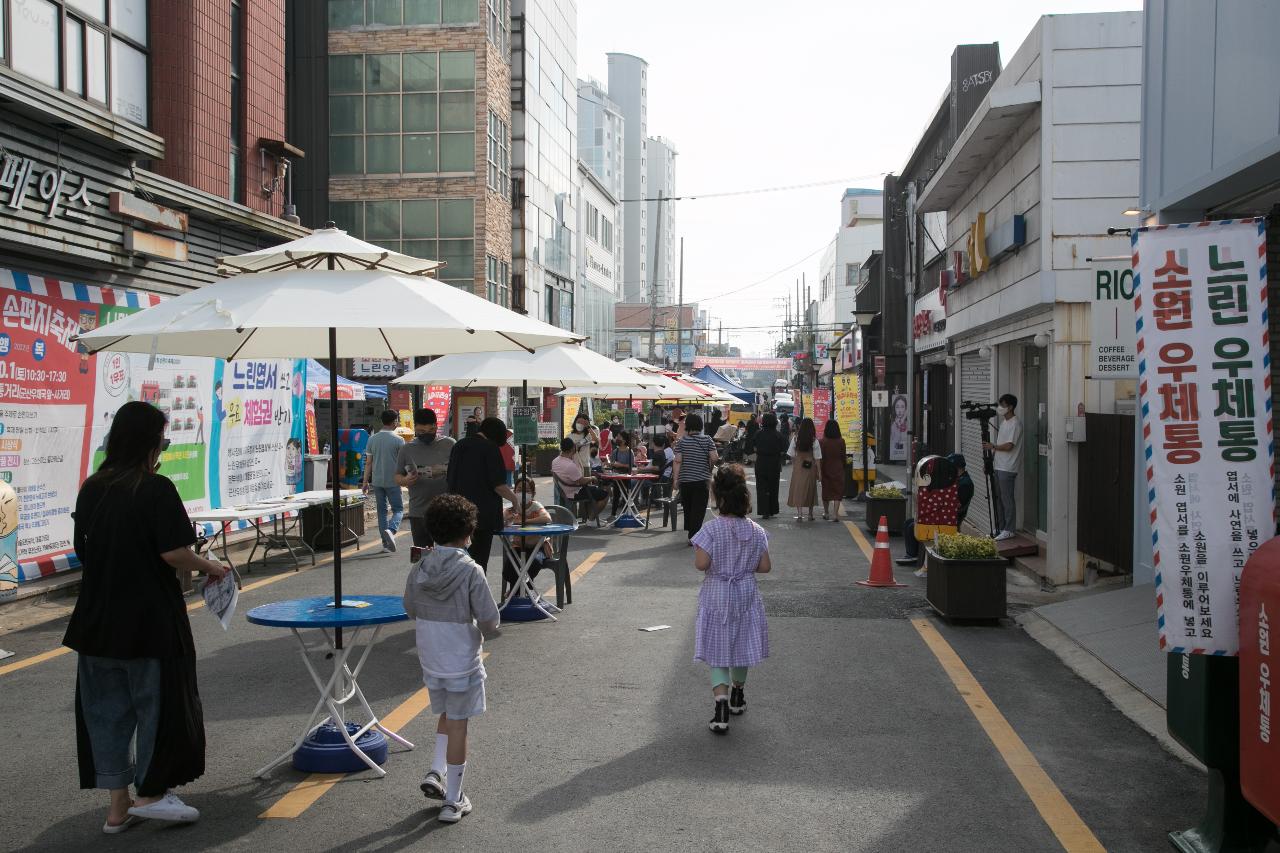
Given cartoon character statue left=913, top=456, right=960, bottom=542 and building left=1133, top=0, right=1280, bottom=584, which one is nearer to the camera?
building left=1133, top=0, right=1280, bottom=584

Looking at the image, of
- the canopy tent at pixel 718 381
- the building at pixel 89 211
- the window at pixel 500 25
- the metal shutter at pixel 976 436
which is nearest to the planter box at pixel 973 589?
the metal shutter at pixel 976 436

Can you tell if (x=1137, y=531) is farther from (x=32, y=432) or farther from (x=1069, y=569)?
(x=32, y=432)

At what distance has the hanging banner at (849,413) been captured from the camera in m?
24.2

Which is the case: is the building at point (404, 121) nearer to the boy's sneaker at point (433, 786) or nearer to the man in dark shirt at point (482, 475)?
the man in dark shirt at point (482, 475)

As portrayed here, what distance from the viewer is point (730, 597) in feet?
22.4

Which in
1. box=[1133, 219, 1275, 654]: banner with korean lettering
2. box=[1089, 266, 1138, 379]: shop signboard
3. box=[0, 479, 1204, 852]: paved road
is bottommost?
box=[0, 479, 1204, 852]: paved road

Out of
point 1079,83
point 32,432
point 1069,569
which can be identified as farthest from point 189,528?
point 1079,83

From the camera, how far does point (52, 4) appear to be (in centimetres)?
1248

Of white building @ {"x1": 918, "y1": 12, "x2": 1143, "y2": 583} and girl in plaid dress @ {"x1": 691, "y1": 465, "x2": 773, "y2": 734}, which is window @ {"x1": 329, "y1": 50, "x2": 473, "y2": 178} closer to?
white building @ {"x1": 918, "y1": 12, "x2": 1143, "y2": 583}

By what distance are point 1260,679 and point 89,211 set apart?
12.3 meters

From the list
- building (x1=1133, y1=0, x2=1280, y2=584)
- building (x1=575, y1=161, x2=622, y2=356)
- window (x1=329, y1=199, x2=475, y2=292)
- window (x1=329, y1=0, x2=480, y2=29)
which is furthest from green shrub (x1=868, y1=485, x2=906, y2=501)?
building (x1=575, y1=161, x2=622, y2=356)

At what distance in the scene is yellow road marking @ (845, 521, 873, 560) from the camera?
15452 mm

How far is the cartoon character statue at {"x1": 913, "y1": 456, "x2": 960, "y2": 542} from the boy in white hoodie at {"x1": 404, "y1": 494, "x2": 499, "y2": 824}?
25.7ft

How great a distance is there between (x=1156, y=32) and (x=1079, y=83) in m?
4.28
